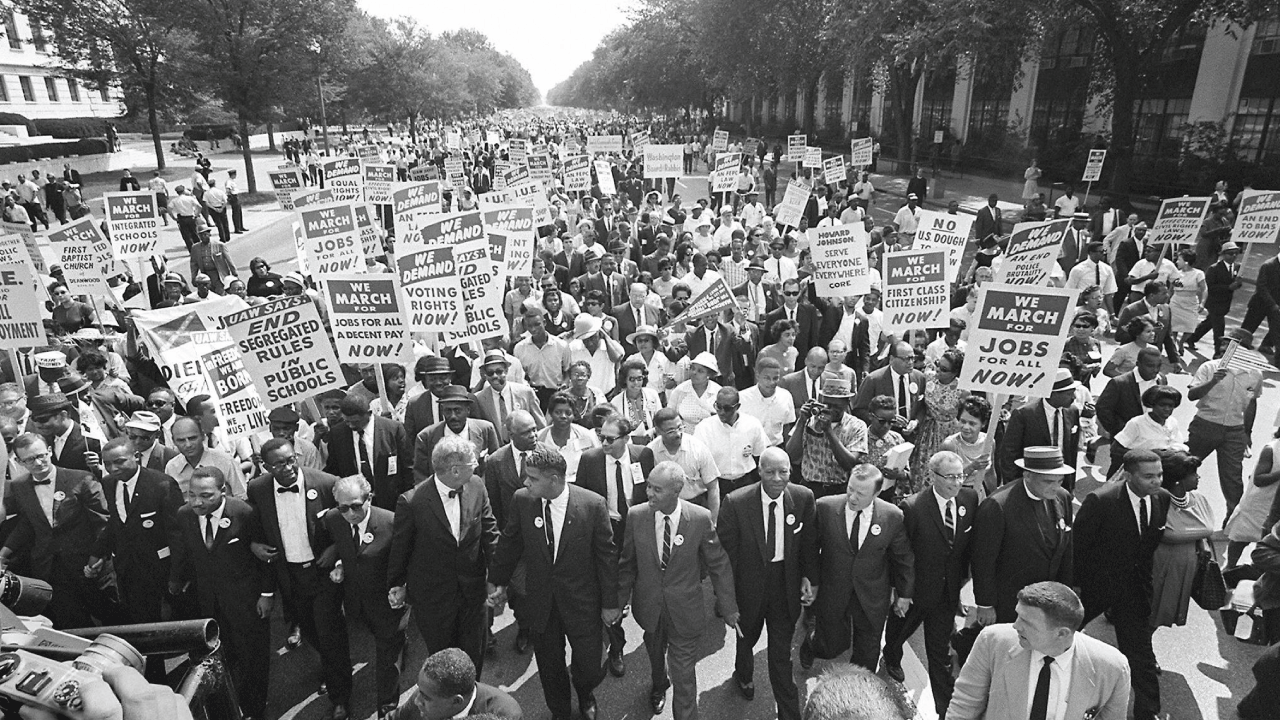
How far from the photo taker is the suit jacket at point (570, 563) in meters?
4.79

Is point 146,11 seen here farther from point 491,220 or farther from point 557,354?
point 557,354

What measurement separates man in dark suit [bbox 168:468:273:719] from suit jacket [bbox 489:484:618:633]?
162 centimetres

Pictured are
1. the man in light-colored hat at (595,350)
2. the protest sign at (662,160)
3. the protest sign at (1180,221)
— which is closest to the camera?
the man in light-colored hat at (595,350)

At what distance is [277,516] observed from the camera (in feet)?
16.8

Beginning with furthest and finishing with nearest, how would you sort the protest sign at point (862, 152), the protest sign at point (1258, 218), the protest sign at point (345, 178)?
the protest sign at point (862, 152), the protest sign at point (345, 178), the protest sign at point (1258, 218)

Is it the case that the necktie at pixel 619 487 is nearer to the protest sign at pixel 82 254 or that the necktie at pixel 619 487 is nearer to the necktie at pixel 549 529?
the necktie at pixel 549 529

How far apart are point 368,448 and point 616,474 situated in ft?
6.80

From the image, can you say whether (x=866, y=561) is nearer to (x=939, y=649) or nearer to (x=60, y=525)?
(x=939, y=649)

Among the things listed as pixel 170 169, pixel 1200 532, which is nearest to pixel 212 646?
pixel 1200 532

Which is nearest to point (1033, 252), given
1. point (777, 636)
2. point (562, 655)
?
point (777, 636)

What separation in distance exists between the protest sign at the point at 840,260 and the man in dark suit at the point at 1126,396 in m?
3.14

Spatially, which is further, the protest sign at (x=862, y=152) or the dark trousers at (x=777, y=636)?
the protest sign at (x=862, y=152)

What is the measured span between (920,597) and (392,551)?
3404 mm

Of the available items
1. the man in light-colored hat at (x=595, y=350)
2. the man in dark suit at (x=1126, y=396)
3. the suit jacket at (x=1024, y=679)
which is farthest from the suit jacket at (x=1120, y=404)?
the man in light-colored hat at (x=595, y=350)
